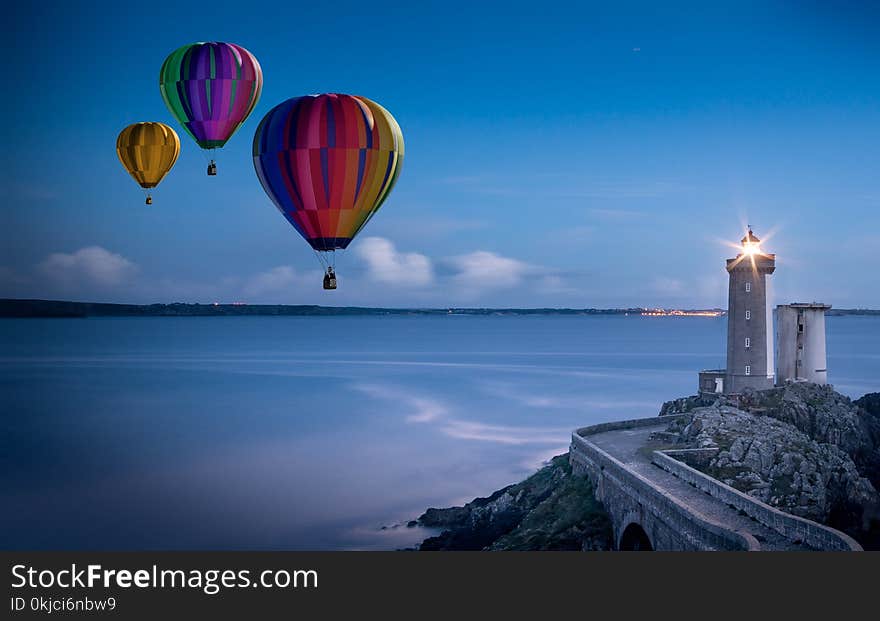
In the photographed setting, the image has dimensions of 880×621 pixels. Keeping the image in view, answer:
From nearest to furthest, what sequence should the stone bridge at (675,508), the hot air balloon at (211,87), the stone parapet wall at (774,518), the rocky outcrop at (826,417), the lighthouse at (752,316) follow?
the stone parapet wall at (774,518) < the stone bridge at (675,508) < the rocky outcrop at (826,417) < the hot air balloon at (211,87) < the lighthouse at (752,316)

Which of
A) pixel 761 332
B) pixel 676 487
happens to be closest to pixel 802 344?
pixel 761 332

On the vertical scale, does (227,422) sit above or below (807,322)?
below

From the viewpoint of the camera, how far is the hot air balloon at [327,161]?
2397 cm

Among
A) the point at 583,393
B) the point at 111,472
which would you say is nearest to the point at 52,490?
the point at 111,472

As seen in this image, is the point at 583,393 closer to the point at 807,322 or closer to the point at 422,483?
the point at 422,483

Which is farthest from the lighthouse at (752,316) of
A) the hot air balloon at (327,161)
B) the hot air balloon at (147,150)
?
the hot air balloon at (147,150)

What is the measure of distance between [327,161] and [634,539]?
13.2m

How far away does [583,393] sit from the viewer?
76.8m

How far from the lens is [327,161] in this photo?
24.0m

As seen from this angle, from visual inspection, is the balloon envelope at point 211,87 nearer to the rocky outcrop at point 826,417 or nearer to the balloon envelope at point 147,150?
the balloon envelope at point 147,150

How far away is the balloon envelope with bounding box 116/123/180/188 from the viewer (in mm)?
37031

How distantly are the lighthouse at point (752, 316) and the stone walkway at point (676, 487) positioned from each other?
165 inches

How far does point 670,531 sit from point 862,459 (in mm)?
14483

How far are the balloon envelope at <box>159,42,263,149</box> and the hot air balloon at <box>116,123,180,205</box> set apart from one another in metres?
4.94
